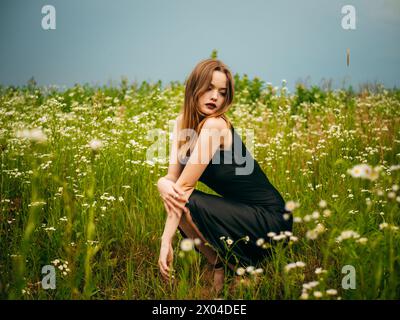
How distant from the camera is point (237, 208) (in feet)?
9.14

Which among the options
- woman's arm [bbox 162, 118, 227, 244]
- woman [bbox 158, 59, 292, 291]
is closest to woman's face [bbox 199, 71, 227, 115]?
woman [bbox 158, 59, 292, 291]

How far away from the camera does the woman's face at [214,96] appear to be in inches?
112

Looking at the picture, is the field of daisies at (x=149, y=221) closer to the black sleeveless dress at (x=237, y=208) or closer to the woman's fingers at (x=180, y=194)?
the black sleeveless dress at (x=237, y=208)

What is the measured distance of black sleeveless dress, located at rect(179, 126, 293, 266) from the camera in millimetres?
2709

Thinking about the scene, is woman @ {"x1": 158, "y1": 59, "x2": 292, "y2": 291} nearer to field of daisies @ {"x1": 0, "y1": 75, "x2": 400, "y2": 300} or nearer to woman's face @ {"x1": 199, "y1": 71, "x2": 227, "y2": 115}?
woman's face @ {"x1": 199, "y1": 71, "x2": 227, "y2": 115}

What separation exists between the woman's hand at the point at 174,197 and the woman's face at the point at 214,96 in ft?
1.91

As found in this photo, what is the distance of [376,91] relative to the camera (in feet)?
23.9

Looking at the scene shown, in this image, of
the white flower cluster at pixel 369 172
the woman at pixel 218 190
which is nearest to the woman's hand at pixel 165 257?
the woman at pixel 218 190

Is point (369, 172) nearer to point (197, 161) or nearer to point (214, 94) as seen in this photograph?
point (197, 161)

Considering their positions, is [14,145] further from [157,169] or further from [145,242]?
[145,242]
